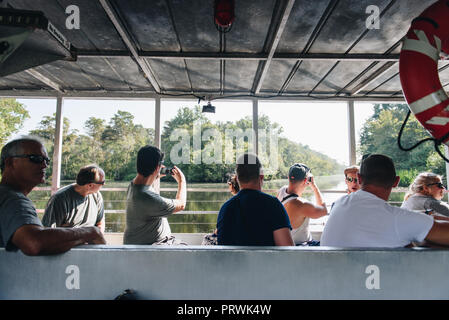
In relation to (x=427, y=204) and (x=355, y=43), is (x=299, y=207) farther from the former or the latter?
(x=355, y=43)

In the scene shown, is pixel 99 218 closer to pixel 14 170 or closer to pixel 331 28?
pixel 14 170

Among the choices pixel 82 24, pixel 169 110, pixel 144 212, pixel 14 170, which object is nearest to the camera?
pixel 14 170

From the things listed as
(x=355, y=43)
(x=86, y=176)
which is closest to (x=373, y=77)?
(x=355, y=43)

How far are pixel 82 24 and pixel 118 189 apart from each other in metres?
2.31

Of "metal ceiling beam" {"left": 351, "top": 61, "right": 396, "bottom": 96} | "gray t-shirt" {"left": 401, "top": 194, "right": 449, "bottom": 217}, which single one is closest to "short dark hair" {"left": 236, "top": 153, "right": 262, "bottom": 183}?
"gray t-shirt" {"left": 401, "top": 194, "right": 449, "bottom": 217}

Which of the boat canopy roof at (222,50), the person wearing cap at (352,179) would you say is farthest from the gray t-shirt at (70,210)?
the person wearing cap at (352,179)

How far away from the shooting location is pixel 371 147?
7758 millimetres

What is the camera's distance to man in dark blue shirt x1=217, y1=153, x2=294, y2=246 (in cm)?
120

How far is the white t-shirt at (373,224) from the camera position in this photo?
1.08m

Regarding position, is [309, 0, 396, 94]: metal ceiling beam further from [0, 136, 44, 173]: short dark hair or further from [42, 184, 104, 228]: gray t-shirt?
[42, 184, 104, 228]: gray t-shirt

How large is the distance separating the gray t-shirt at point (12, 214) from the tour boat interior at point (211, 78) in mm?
108

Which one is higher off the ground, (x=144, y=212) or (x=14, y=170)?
(x=14, y=170)

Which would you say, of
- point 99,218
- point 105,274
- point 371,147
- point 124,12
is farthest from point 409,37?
point 371,147
